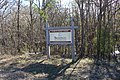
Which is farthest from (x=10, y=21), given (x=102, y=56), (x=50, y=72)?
(x=50, y=72)

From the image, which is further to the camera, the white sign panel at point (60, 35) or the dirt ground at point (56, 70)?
the white sign panel at point (60, 35)

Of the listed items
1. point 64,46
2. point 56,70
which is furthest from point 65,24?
point 56,70

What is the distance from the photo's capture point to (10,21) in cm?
2275

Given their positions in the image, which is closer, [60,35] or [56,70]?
[56,70]

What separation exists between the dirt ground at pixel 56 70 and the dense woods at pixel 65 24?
2.80 metres

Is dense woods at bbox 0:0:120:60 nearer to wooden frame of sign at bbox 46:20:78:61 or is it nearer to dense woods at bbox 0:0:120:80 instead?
dense woods at bbox 0:0:120:80

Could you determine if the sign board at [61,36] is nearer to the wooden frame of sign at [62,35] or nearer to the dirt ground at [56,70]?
the wooden frame of sign at [62,35]

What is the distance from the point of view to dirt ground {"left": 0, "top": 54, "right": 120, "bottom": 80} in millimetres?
8300

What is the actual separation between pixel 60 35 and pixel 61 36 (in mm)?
73

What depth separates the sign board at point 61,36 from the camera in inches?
438

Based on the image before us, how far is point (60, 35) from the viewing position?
11312 mm

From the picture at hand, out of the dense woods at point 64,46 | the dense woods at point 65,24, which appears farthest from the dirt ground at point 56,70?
the dense woods at point 65,24

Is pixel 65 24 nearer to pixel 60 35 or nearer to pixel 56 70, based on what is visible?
pixel 60 35

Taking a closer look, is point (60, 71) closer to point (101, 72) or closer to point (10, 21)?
point (101, 72)
